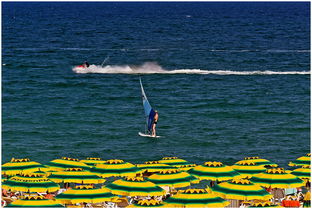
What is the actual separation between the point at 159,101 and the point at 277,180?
157ft

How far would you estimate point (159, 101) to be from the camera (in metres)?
84.5

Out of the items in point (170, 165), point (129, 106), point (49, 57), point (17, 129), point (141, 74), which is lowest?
point (170, 165)

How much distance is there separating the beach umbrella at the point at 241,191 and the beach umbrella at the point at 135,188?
2666 mm

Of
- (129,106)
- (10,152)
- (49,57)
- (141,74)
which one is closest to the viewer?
(10,152)

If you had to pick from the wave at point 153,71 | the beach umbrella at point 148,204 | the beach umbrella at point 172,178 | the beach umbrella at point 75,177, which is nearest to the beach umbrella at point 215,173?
the beach umbrella at point 172,178

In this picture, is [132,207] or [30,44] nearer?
[132,207]

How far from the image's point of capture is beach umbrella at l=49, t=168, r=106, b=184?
38188mm

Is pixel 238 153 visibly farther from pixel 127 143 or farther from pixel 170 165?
pixel 170 165

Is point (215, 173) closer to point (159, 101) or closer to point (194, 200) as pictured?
point (194, 200)

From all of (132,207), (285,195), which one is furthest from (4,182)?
(285,195)

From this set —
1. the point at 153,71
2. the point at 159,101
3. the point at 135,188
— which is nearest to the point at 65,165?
the point at 135,188

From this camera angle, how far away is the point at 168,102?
83.7m

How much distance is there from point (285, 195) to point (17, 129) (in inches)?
1316

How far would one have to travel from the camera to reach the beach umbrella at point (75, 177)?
38.2 meters
